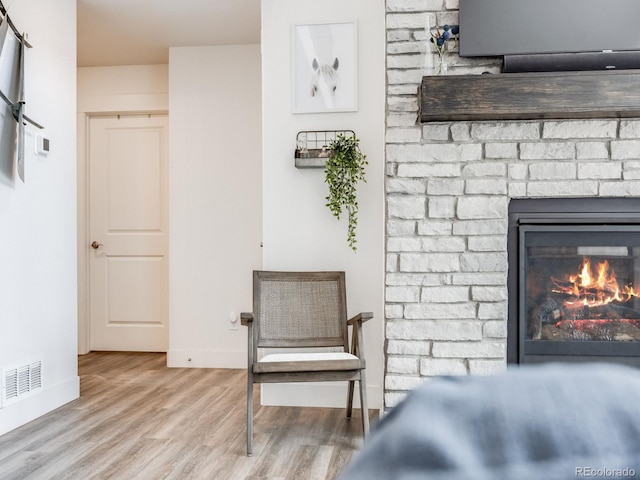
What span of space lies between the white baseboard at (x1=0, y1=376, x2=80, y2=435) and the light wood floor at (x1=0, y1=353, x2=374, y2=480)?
47 millimetres

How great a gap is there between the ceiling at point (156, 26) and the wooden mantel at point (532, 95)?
5.40ft

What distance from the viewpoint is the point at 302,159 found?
10.9ft

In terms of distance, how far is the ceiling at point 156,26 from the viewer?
3.87 m

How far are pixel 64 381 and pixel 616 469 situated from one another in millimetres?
3651

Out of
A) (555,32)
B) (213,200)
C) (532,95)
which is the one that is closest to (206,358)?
(213,200)

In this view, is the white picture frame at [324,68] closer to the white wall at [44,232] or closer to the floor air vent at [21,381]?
the white wall at [44,232]

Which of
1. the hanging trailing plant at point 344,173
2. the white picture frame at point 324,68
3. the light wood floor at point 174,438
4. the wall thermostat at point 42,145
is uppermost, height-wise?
the white picture frame at point 324,68

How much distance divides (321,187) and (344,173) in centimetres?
24

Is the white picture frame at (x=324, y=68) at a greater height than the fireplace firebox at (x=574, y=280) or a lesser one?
greater

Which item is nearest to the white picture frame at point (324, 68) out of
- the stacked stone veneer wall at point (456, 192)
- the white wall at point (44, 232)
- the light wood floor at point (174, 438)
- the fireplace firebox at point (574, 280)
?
the stacked stone veneer wall at point (456, 192)

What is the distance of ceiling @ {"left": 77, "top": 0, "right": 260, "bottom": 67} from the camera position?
3872 millimetres

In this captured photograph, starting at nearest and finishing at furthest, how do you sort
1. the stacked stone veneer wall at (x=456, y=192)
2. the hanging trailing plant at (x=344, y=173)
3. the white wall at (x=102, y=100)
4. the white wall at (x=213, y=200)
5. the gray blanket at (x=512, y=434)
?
the gray blanket at (x=512, y=434), the stacked stone veneer wall at (x=456, y=192), the hanging trailing plant at (x=344, y=173), the white wall at (x=213, y=200), the white wall at (x=102, y=100)

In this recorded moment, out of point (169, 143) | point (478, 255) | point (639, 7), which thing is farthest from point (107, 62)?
point (639, 7)

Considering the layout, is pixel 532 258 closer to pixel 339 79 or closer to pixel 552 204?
pixel 552 204
